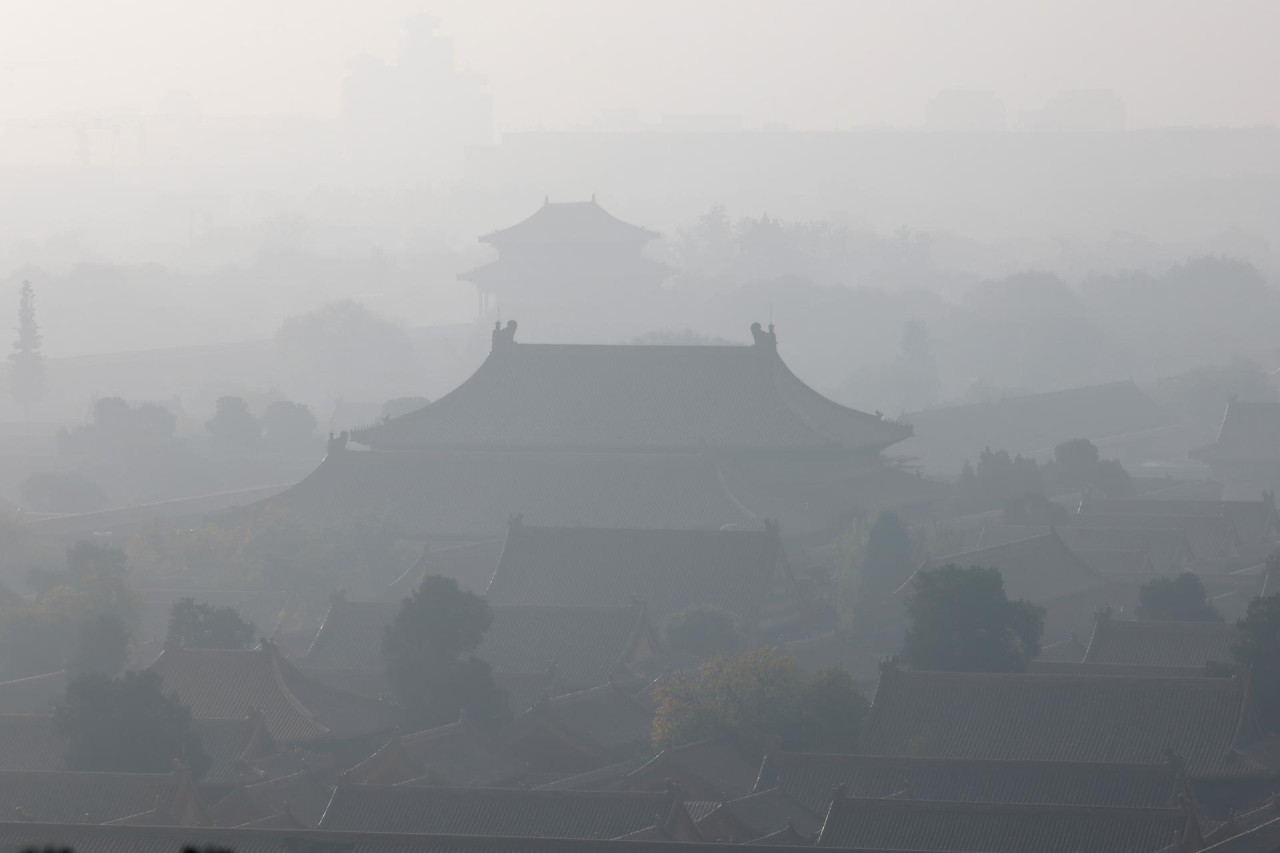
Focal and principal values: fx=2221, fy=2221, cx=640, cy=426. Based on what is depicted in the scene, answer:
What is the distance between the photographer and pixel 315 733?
83.9 ft

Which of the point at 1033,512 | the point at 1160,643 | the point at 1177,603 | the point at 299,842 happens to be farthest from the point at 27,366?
the point at 299,842

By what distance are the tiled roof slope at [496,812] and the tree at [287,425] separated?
38062 millimetres

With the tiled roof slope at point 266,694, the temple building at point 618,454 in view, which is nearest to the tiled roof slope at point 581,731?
the tiled roof slope at point 266,694

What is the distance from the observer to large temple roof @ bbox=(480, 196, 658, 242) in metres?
90.6

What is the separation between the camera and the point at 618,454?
135ft

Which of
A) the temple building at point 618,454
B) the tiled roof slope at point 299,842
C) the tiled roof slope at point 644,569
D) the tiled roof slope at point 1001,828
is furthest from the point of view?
the temple building at point 618,454

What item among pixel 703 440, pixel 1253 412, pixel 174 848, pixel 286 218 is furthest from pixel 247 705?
pixel 286 218

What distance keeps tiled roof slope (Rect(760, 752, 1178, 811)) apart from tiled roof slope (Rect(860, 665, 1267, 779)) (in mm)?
1221

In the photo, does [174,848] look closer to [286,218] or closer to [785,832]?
[785,832]

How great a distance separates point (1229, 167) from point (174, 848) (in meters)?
190

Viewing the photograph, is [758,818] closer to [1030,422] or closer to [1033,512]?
[1033,512]

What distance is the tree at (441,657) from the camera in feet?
85.4

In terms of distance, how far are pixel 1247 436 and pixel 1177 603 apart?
2554cm

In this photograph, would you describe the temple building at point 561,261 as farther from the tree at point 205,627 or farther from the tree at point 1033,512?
the tree at point 205,627
